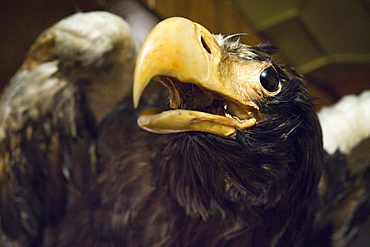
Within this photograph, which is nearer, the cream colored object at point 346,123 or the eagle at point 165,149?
the eagle at point 165,149

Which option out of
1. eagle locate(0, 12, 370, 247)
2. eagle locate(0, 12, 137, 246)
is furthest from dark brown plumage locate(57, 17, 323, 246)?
eagle locate(0, 12, 137, 246)

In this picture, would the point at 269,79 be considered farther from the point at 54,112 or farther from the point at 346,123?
the point at 54,112

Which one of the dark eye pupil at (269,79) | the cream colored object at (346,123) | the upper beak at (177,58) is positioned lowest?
the cream colored object at (346,123)

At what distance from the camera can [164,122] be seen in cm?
39

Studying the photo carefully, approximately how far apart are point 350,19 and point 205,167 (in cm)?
37

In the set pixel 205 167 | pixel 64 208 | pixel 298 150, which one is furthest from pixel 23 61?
pixel 298 150

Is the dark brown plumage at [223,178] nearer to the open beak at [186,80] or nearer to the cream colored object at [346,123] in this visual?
the open beak at [186,80]

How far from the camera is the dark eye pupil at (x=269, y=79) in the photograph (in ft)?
1.47

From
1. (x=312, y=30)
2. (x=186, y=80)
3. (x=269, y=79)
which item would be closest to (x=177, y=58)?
(x=186, y=80)

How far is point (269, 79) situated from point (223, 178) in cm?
17

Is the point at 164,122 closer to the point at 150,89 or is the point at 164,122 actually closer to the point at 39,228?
the point at 150,89

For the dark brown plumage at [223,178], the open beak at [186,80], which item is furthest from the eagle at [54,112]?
the open beak at [186,80]

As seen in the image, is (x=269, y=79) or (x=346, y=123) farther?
(x=346, y=123)

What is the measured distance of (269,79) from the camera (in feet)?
1.49
